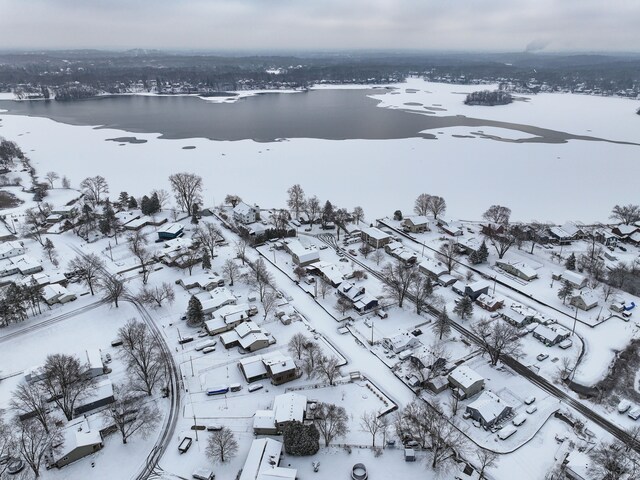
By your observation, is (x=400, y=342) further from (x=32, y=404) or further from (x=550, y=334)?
(x=32, y=404)

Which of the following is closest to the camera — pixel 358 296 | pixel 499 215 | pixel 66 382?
pixel 66 382

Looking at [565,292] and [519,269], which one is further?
[519,269]

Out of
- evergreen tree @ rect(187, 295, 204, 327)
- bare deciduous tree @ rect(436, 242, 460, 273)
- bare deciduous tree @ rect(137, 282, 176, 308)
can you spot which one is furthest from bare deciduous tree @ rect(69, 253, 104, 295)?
bare deciduous tree @ rect(436, 242, 460, 273)

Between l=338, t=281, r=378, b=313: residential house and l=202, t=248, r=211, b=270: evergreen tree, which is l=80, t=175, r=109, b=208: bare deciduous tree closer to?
l=202, t=248, r=211, b=270: evergreen tree

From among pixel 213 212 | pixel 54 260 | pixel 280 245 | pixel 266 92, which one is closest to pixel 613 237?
pixel 280 245

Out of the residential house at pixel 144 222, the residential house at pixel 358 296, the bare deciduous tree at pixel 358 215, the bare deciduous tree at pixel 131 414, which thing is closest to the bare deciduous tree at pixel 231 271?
the residential house at pixel 358 296

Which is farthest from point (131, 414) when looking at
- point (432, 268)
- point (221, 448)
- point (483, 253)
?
point (483, 253)

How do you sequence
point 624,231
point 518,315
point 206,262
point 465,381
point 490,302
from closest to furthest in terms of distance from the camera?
point 465,381, point 518,315, point 490,302, point 206,262, point 624,231
